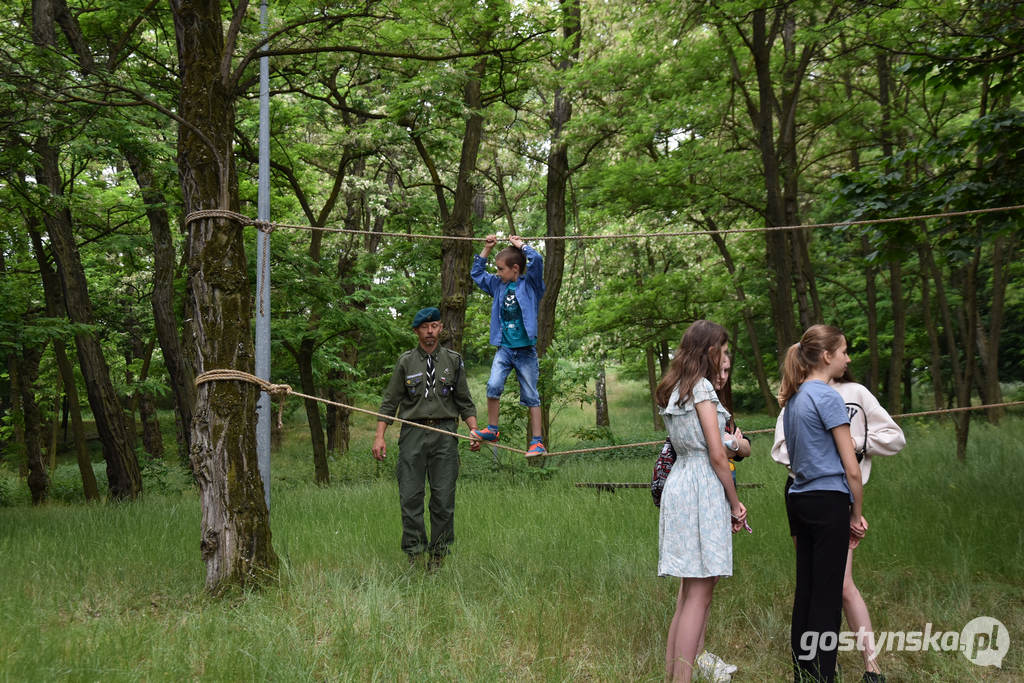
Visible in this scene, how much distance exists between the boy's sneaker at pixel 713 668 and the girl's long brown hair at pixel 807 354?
155 cm

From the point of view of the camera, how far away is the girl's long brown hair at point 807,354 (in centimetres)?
394

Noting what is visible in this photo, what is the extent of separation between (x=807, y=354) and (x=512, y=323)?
2728 mm

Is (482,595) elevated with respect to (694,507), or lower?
lower

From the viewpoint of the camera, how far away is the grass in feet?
13.7

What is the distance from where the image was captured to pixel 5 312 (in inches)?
403

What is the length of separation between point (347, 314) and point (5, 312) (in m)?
4.94

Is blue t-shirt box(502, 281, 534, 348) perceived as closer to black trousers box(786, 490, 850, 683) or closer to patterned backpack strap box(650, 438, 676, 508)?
patterned backpack strap box(650, 438, 676, 508)

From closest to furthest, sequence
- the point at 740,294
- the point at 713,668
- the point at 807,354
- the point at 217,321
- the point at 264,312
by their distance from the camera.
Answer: the point at 807,354 < the point at 713,668 < the point at 217,321 < the point at 264,312 < the point at 740,294

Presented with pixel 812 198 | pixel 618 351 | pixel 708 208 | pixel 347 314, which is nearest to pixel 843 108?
pixel 708 208

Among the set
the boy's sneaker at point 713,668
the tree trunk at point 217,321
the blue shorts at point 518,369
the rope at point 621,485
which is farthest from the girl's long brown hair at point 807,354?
the rope at point 621,485

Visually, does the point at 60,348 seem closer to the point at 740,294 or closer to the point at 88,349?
the point at 88,349

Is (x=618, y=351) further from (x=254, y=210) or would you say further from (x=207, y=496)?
(x=207, y=496)

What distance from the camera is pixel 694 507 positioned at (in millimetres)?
3736

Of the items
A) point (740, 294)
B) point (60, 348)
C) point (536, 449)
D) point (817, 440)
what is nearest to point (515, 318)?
point (536, 449)
